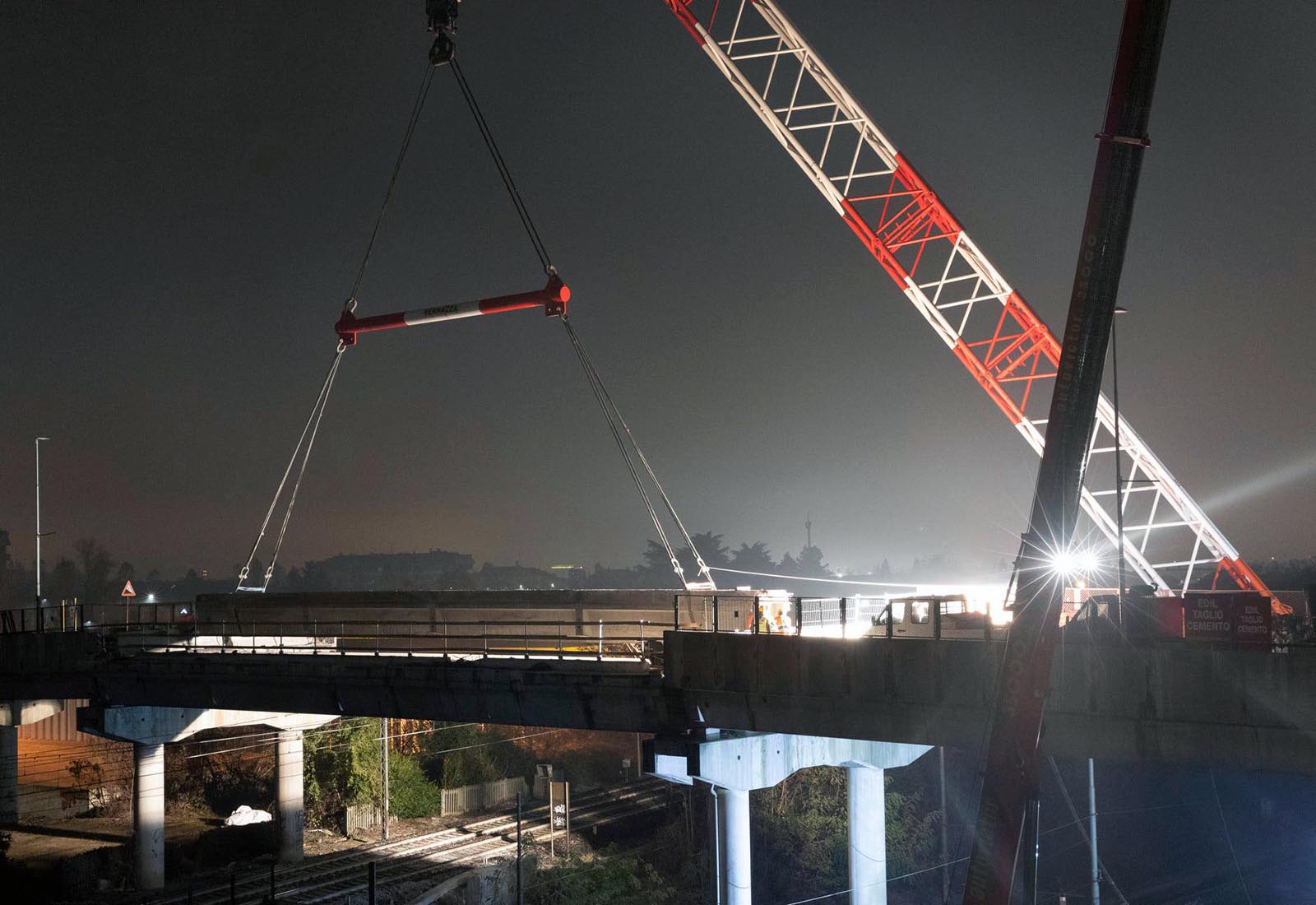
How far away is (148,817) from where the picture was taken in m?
40.0

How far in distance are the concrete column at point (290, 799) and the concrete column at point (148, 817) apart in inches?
188

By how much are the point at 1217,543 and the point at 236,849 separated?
43.6 metres

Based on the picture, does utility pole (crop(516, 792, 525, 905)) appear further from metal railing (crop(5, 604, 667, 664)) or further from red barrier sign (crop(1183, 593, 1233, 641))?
red barrier sign (crop(1183, 593, 1233, 641))

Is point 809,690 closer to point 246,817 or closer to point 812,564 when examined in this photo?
point 246,817

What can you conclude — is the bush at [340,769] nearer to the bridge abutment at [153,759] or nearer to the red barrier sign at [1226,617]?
the bridge abutment at [153,759]

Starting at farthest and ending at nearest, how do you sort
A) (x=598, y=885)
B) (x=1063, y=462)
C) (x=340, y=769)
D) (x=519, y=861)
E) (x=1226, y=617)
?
(x=340, y=769) → (x=598, y=885) → (x=519, y=861) → (x=1226, y=617) → (x=1063, y=462)

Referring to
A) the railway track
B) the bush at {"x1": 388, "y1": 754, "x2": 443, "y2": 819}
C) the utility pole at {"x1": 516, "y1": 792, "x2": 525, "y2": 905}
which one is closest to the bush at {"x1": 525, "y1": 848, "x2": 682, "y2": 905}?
the utility pole at {"x1": 516, "y1": 792, "x2": 525, "y2": 905}

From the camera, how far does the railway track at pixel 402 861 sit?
37906mm

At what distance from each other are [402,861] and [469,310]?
895 inches

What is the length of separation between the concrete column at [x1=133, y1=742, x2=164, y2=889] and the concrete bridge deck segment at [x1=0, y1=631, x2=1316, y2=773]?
3711 millimetres

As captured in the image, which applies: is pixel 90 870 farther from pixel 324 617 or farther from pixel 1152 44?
pixel 1152 44

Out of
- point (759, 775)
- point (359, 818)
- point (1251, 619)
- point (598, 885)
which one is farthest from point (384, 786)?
point (1251, 619)

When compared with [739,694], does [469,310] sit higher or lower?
higher

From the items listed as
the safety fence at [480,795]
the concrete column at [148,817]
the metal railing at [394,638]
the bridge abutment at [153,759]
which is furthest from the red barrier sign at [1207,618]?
the safety fence at [480,795]
